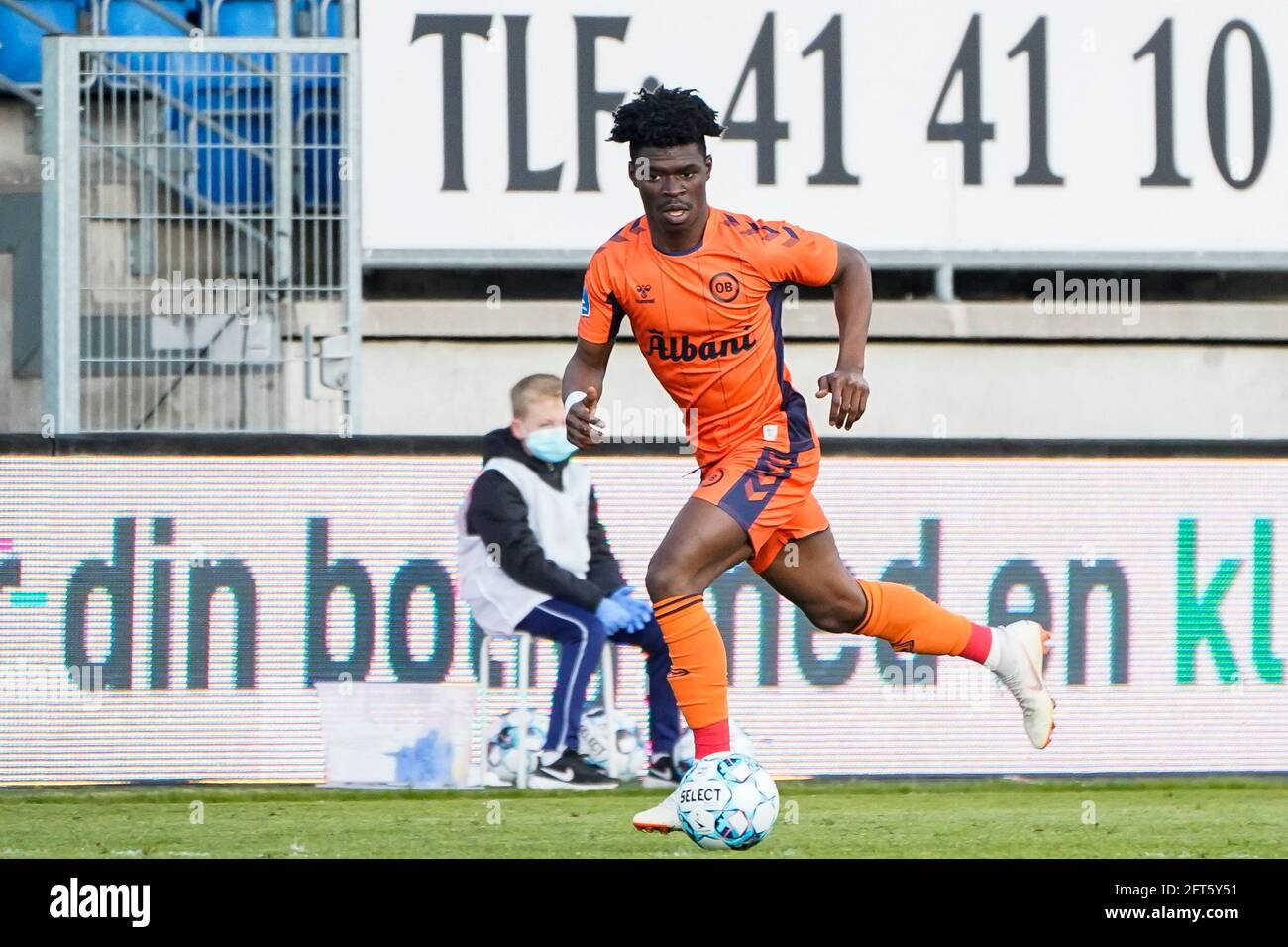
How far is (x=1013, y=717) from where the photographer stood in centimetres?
829

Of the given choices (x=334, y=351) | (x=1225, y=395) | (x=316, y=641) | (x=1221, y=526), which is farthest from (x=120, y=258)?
(x=1225, y=395)

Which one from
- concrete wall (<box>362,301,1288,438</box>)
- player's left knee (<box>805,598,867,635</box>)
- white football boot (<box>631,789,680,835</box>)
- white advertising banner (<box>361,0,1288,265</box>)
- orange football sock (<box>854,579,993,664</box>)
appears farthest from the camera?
concrete wall (<box>362,301,1288,438</box>)

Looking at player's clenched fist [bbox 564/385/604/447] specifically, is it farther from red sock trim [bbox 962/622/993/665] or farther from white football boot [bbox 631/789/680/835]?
red sock trim [bbox 962/622/993/665]

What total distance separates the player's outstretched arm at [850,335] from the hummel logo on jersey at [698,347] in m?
0.26

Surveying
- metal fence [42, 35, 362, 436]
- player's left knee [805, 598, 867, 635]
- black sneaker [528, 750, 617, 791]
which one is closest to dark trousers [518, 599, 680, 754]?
black sneaker [528, 750, 617, 791]

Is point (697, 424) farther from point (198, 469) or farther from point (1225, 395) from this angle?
point (1225, 395)

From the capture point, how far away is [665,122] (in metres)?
5.41

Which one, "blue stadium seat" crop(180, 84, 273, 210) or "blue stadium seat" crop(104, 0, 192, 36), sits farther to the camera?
"blue stadium seat" crop(104, 0, 192, 36)

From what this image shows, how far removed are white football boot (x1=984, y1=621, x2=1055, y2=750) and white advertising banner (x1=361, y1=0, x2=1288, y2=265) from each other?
4227 mm

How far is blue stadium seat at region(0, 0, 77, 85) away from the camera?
11.2 metres

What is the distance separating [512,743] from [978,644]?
2.49 m

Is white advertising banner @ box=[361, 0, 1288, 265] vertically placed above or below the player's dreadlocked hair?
above

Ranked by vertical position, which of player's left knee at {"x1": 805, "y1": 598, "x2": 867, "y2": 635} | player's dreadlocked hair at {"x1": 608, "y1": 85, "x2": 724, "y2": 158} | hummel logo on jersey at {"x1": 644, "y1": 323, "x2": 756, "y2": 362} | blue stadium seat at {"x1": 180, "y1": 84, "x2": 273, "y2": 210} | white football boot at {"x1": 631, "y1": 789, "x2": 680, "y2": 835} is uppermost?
blue stadium seat at {"x1": 180, "y1": 84, "x2": 273, "y2": 210}

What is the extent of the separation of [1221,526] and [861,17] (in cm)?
350
